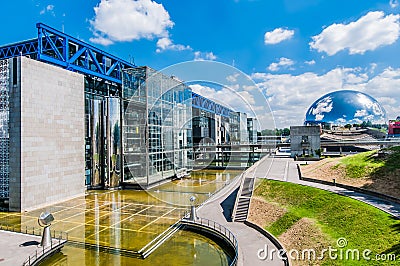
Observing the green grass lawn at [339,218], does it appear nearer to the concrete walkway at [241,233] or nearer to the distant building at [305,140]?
the concrete walkway at [241,233]

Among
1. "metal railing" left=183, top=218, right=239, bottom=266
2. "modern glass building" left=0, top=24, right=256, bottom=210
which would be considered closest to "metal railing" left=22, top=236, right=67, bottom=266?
"metal railing" left=183, top=218, right=239, bottom=266

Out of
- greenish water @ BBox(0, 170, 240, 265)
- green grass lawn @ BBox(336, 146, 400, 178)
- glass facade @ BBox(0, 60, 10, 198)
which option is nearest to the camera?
greenish water @ BBox(0, 170, 240, 265)

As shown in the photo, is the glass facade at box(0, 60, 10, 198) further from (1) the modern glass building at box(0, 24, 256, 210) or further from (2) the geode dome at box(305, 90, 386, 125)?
(2) the geode dome at box(305, 90, 386, 125)

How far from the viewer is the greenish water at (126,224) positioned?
12109 millimetres

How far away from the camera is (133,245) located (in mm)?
13391

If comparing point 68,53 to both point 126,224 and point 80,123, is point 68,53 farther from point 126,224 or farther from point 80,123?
point 126,224

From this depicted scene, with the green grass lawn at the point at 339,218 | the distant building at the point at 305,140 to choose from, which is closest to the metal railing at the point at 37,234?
the green grass lawn at the point at 339,218

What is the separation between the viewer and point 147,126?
2733 centimetres

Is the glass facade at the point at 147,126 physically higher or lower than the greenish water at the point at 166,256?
higher

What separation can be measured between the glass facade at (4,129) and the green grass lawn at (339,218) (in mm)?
19353

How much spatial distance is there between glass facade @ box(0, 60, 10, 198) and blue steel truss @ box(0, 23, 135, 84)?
16.1 feet

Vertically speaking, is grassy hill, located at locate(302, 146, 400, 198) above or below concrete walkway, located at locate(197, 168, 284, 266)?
above

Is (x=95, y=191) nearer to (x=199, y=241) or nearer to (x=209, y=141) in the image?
(x=199, y=241)

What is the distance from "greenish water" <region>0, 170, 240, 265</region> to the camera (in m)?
12.1
